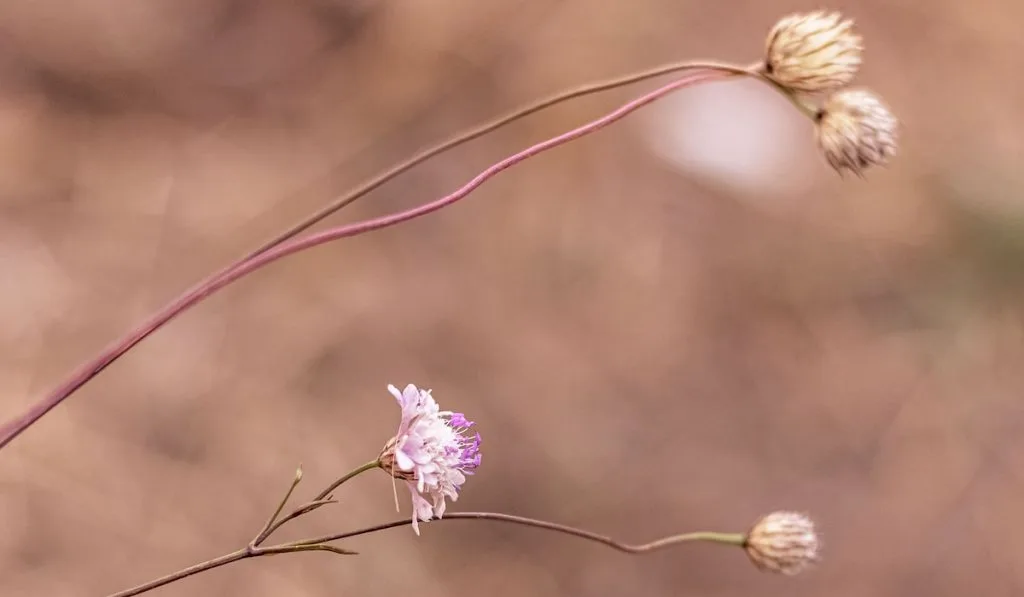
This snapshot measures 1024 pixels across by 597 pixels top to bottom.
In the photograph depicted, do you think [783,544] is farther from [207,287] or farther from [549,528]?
[207,287]

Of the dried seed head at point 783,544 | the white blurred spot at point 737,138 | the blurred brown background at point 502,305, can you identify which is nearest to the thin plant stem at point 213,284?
the dried seed head at point 783,544

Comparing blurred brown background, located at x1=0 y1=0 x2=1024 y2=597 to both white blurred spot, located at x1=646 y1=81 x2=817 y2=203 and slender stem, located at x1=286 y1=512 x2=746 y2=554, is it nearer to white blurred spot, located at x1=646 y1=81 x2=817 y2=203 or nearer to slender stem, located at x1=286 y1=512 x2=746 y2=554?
white blurred spot, located at x1=646 y1=81 x2=817 y2=203

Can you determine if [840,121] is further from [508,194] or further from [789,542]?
[508,194]

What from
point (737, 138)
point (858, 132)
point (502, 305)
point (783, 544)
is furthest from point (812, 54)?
point (737, 138)

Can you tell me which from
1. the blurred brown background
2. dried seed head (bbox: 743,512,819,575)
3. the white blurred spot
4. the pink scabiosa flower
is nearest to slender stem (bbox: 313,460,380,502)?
the pink scabiosa flower

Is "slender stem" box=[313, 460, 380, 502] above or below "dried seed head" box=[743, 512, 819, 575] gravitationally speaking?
above

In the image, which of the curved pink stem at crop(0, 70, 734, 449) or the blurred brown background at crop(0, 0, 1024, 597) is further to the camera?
the blurred brown background at crop(0, 0, 1024, 597)
